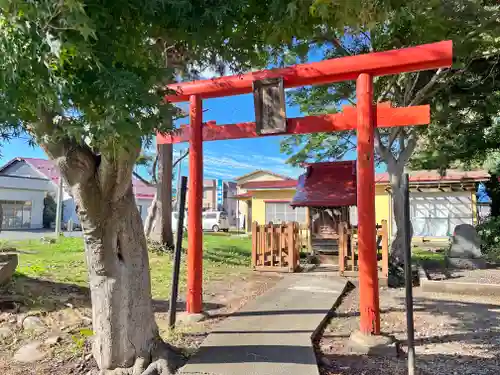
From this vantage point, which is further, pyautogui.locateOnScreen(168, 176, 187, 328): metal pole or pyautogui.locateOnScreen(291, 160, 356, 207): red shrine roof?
pyautogui.locateOnScreen(291, 160, 356, 207): red shrine roof

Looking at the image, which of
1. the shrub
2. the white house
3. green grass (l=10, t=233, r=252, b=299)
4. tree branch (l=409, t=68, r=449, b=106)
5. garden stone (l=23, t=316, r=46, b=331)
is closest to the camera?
garden stone (l=23, t=316, r=46, b=331)

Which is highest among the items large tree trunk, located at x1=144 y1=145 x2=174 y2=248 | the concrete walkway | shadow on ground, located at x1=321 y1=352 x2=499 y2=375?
large tree trunk, located at x1=144 y1=145 x2=174 y2=248

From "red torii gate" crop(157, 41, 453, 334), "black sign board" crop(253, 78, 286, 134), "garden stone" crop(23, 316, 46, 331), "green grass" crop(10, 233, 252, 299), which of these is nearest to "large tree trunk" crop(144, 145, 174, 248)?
"green grass" crop(10, 233, 252, 299)

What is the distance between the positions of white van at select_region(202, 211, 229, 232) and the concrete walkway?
77.1 feet

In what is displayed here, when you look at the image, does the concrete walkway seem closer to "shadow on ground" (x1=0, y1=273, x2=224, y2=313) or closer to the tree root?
the tree root

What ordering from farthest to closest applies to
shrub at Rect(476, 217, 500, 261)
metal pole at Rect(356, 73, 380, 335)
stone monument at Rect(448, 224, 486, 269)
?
1. shrub at Rect(476, 217, 500, 261)
2. stone monument at Rect(448, 224, 486, 269)
3. metal pole at Rect(356, 73, 380, 335)

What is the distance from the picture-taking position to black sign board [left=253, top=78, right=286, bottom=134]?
5547mm

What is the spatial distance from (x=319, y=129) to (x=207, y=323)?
10.4 ft

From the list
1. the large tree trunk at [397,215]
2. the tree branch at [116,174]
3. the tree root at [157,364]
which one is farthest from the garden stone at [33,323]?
the large tree trunk at [397,215]

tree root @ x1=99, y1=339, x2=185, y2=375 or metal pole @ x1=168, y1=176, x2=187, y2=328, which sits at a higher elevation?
metal pole @ x1=168, y1=176, x2=187, y2=328

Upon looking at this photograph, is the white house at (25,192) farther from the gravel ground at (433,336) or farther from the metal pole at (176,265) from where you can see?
the metal pole at (176,265)

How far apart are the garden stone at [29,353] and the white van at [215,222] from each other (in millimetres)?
25918

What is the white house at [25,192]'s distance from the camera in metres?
27.5

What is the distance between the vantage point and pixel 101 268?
3.73 meters
